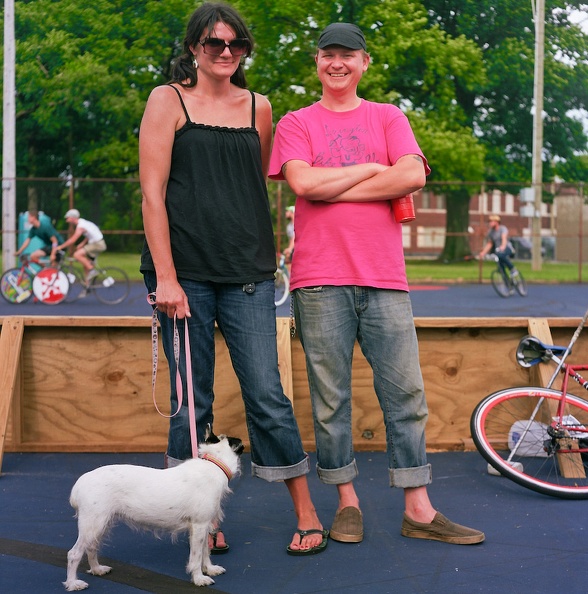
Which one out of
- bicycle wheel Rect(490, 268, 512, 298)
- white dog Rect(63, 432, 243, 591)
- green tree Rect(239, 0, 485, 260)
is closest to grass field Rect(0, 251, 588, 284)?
green tree Rect(239, 0, 485, 260)

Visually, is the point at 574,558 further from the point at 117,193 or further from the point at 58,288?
the point at 117,193

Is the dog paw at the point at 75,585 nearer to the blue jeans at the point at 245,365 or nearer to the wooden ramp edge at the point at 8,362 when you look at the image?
the blue jeans at the point at 245,365

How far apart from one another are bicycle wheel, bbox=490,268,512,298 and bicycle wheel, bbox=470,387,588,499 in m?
13.7

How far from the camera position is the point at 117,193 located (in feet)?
69.1

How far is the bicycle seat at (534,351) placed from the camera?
14.8 ft

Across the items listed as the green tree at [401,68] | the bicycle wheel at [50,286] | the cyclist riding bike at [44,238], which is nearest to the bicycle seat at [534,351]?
the bicycle wheel at [50,286]

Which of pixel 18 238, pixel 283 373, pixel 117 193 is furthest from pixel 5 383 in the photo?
pixel 117 193

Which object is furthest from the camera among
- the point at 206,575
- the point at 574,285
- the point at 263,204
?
the point at 574,285

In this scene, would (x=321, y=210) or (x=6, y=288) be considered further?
(x=6, y=288)

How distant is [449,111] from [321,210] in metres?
21.0

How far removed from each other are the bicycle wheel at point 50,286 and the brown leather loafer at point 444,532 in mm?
12168

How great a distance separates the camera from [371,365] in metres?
3.36

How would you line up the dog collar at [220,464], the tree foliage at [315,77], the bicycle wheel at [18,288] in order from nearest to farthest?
the dog collar at [220,464], the bicycle wheel at [18,288], the tree foliage at [315,77]

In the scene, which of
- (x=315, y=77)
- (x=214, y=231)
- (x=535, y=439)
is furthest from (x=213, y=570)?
(x=315, y=77)
